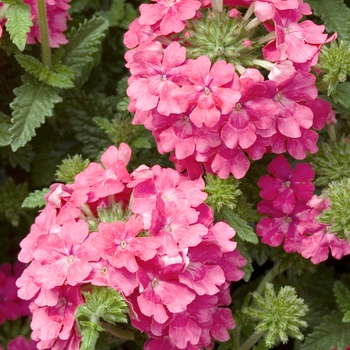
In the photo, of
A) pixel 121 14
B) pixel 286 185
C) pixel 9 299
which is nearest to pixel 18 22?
pixel 121 14

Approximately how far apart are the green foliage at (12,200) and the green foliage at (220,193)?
2.65ft

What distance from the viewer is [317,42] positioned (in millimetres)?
1809

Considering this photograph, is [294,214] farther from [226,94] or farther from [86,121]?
[86,121]

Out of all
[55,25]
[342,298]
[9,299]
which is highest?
[55,25]

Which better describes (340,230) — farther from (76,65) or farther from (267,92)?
(76,65)

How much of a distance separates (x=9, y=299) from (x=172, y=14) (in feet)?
3.87

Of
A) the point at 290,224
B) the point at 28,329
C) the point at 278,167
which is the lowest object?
the point at 28,329

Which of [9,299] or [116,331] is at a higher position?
[116,331]

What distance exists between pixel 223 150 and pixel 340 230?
0.36 metres

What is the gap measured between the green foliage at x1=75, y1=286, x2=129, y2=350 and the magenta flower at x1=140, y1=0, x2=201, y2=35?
0.69 meters

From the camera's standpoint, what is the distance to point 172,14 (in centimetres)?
183

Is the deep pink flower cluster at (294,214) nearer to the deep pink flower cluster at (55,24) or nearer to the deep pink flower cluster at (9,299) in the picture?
the deep pink flower cluster at (55,24)

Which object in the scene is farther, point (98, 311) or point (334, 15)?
point (334, 15)

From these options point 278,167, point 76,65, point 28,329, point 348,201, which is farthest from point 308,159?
point 28,329
